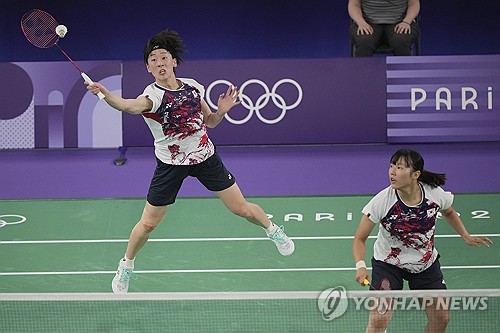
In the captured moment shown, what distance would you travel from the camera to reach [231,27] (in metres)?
12.6

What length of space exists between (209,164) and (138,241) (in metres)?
0.64

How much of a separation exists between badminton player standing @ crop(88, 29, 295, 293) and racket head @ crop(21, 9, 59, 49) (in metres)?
0.86

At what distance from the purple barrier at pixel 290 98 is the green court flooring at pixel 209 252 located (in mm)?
1582

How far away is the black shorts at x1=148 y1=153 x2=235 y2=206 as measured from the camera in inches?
228

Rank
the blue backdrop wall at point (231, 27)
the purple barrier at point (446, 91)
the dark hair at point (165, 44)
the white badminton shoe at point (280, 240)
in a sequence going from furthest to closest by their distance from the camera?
the blue backdrop wall at point (231, 27), the purple barrier at point (446, 91), the white badminton shoe at point (280, 240), the dark hair at point (165, 44)

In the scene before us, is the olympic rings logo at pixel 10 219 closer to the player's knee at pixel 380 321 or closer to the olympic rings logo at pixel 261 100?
the olympic rings logo at pixel 261 100

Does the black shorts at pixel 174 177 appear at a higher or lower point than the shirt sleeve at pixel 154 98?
lower

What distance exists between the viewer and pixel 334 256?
6.73 m

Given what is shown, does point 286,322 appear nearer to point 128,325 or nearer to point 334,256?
point 128,325

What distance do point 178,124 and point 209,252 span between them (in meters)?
1.44

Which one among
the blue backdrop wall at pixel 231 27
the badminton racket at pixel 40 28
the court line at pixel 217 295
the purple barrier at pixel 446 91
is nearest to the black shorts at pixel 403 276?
the court line at pixel 217 295

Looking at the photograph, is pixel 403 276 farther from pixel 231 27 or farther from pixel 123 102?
pixel 231 27

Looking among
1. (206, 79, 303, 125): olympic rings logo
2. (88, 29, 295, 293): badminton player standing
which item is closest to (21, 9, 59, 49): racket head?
(88, 29, 295, 293): badminton player standing

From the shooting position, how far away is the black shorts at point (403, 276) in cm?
467
